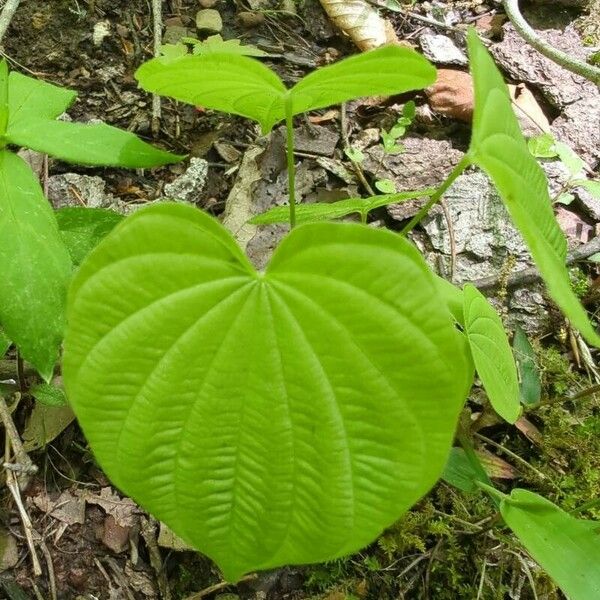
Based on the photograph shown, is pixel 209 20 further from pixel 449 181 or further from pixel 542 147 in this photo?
pixel 449 181

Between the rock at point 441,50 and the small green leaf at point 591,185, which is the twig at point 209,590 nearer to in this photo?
the small green leaf at point 591,185

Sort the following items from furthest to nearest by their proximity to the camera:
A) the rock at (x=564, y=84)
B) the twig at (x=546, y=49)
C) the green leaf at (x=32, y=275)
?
the rock at (x=564, y=84)
the twig at (x=546, y=49)
the green leaf at (x=32, y=275)

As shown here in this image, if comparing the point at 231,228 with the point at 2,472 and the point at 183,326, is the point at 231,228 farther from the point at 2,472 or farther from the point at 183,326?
the point at 183,326

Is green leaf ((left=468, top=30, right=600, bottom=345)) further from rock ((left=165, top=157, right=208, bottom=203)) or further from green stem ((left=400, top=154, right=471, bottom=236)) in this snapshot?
rock ((left=165, top=157, right=208, bottom=203))

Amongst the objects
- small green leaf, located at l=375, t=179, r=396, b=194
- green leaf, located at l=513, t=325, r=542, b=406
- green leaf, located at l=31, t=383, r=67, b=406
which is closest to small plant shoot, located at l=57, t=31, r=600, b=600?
green leaf, located at l=31, t=383, r=67, b=406

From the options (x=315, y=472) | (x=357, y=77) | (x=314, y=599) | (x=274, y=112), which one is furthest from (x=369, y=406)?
(x=314, y=599)

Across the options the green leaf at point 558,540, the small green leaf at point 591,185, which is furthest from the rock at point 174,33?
the green leaf at point 558,540

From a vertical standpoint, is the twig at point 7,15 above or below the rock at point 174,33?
above
